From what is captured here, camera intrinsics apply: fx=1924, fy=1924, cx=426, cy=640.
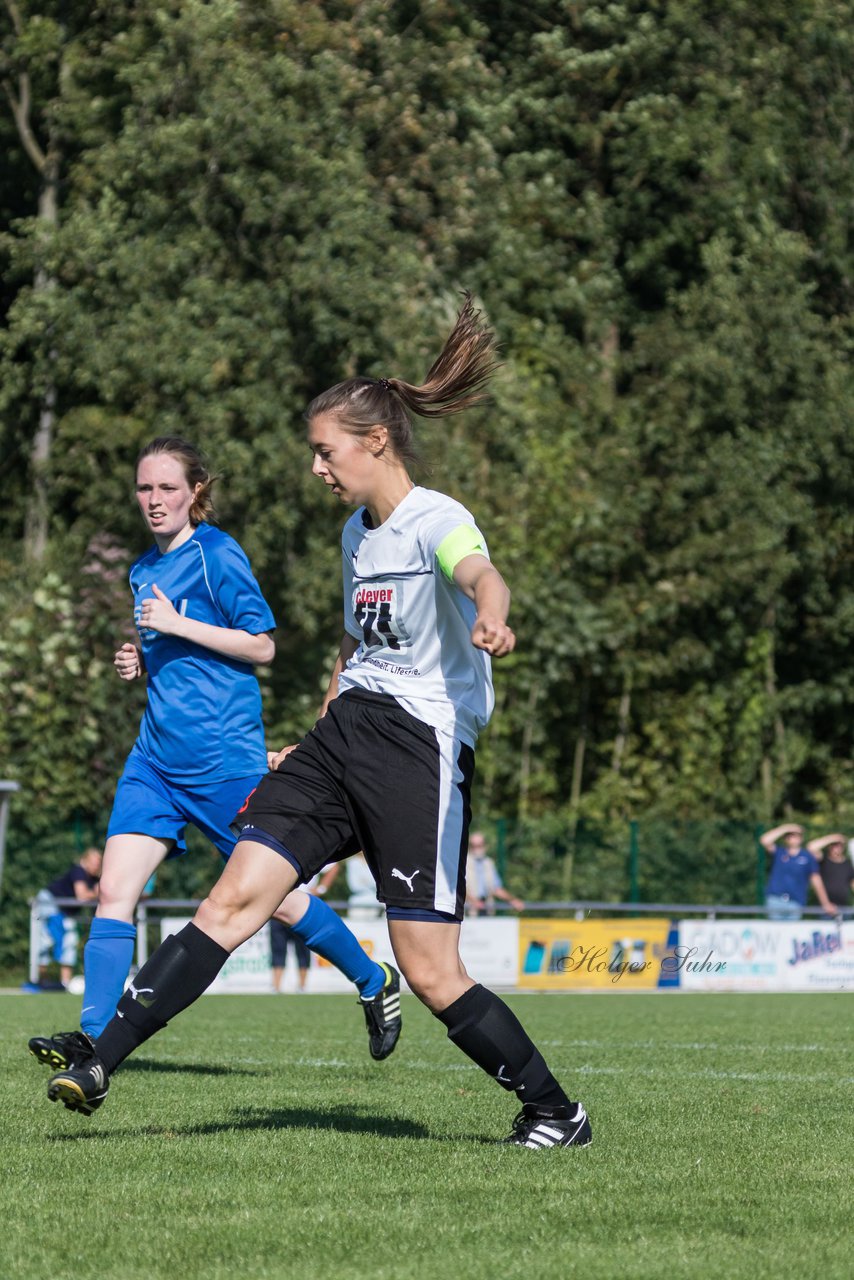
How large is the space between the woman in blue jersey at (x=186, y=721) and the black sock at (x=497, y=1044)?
5.46 ft

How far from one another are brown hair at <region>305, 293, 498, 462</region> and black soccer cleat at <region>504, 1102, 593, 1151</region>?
1.83 metres

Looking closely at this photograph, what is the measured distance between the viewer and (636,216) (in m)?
A: 33.6

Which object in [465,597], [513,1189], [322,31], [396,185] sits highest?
[322,31]

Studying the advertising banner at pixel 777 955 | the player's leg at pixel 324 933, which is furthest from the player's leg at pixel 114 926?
the advertising banner at pixel 777 955

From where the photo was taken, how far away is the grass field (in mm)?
3705

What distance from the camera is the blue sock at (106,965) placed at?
657 cm

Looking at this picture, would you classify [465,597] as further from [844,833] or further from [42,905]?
[844,833]

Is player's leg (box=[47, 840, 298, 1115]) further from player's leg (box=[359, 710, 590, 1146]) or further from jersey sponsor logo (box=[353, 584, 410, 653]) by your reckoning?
jersey sponsor logo (box=[353, 584, 410, 653])

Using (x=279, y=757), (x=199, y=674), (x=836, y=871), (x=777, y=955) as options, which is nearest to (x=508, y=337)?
(x=836, y=871)

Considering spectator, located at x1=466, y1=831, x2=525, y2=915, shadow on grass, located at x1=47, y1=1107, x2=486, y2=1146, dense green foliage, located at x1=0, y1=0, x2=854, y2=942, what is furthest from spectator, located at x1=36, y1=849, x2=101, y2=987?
shadow on grass, located at x1=47, y1=1107, x2=486, y2=1146

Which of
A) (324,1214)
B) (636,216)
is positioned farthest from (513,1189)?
(636,216)

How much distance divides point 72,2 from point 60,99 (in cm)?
151

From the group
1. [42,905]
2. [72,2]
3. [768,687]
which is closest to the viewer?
[42,905]

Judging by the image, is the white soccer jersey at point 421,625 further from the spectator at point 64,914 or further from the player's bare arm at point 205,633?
the spectator at point 64,914
